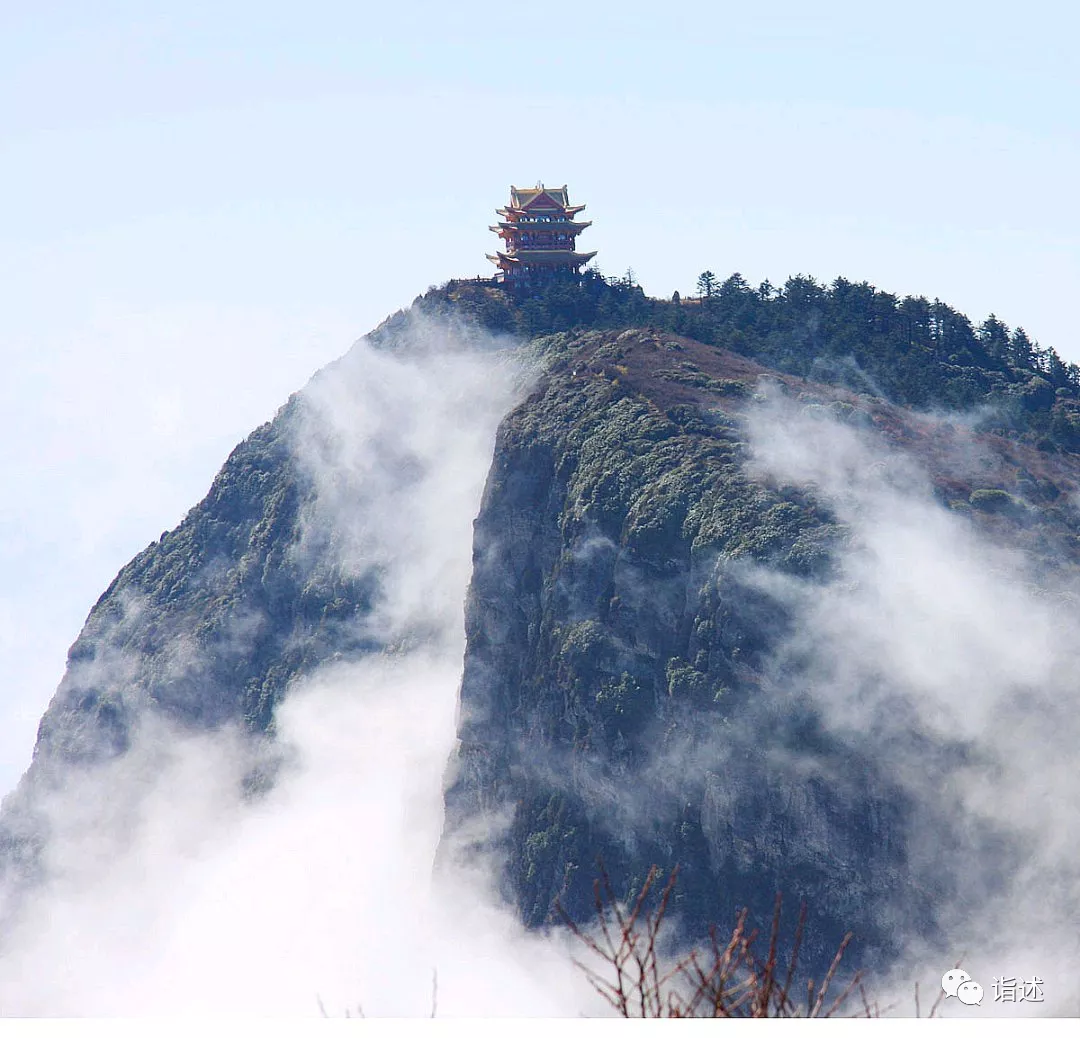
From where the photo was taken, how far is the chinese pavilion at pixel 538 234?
538 ft

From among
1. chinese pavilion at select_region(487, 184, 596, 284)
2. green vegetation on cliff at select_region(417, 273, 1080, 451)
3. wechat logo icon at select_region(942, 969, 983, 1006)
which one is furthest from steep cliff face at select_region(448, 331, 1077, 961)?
wechat logo icon at select_region(942, 969, 983, 1006)

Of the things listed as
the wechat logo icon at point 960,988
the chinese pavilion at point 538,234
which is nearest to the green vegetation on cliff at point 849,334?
the chinese pavilion at point 538,234

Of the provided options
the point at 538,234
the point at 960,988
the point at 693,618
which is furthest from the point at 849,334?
the point at 960,988

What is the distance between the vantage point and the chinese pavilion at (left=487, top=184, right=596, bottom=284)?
164m

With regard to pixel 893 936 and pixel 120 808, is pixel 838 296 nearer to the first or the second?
pixel 893 936

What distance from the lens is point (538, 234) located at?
16762 centimetres

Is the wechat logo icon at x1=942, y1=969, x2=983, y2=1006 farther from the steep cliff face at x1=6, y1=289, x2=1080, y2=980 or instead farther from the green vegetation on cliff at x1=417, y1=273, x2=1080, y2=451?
the green vegetation on cliff at x1=417, y1=273, x2=1080, y2=451

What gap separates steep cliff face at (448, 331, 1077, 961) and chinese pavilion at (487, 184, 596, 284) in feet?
89.9

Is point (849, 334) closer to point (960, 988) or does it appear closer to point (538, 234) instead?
point (538, 234)

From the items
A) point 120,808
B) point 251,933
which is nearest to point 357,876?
point 251,933

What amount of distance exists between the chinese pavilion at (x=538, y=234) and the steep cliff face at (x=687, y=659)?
89.9 feet

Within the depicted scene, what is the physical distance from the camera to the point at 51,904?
177m

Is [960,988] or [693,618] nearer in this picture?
[960,988]

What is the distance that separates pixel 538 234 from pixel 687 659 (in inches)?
2625
